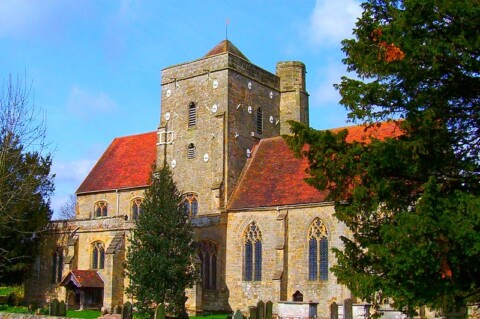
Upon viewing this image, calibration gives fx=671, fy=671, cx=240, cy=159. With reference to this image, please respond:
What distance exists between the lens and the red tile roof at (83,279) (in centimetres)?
3762

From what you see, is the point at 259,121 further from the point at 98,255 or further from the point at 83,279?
the point at 83,279

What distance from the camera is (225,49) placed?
42.4 metres

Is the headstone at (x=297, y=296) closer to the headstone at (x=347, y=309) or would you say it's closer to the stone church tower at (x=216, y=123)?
the stone church tower at (x=216, y=123)

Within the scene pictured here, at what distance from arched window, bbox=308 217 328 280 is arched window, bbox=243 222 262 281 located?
308 cm

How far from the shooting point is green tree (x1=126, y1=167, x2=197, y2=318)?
97.9ft

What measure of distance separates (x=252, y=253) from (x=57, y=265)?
44.4ft

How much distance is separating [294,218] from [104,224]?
39.2 feet

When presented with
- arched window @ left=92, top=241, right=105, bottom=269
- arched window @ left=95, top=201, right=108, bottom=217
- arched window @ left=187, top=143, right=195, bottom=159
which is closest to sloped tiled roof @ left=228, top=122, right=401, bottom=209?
arched window @ left=187, top=143, right=195, bottom=159

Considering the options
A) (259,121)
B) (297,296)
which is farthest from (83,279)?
(259,121)

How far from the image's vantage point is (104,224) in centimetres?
4003

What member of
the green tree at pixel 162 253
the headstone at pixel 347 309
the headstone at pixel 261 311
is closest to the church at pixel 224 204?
the green tree at pixel 162 253

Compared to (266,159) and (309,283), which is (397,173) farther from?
(266,159)

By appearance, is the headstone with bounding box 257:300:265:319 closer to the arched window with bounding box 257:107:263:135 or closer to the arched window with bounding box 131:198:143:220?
the arched window with bounding box 257:107:263:135

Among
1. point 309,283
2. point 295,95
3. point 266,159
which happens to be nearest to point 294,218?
point 309,283
